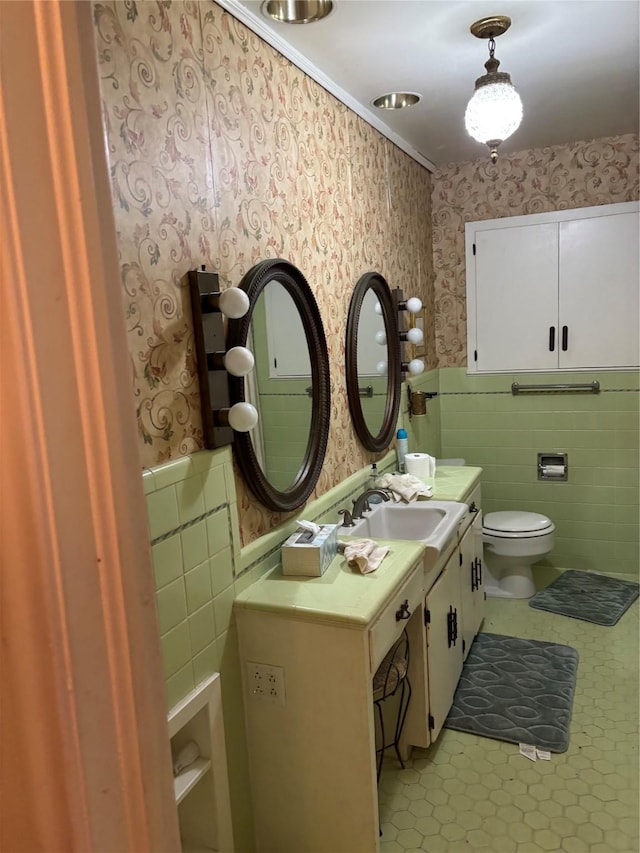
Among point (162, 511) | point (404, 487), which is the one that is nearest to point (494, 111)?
point (404, 487)

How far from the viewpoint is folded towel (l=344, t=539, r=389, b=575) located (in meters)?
1.83

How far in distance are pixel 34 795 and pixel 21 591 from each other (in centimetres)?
23

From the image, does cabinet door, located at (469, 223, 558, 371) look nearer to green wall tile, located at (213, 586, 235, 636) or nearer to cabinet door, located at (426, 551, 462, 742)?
cabinet door, located at (426, 551, 462, 742)

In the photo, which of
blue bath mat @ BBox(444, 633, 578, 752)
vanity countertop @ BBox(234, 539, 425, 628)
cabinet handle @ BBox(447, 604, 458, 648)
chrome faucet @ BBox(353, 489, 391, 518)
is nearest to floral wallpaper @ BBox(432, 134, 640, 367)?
chrome faucet @ BBox(353, 489, 391, 518)

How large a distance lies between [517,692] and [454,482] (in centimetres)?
91

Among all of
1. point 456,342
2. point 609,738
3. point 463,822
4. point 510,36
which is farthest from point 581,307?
point 463,822

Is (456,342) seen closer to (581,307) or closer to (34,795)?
(581,307)

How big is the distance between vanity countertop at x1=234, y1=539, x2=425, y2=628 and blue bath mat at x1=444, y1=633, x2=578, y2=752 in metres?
0.94

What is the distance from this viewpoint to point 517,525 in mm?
3424

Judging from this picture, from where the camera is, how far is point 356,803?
166cm

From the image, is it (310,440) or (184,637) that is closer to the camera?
(184,637)

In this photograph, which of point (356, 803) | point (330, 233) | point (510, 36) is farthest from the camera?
point (330, 233)

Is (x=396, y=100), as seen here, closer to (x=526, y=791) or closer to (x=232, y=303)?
(x=232, y=303)

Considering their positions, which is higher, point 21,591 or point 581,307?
point 581,307
